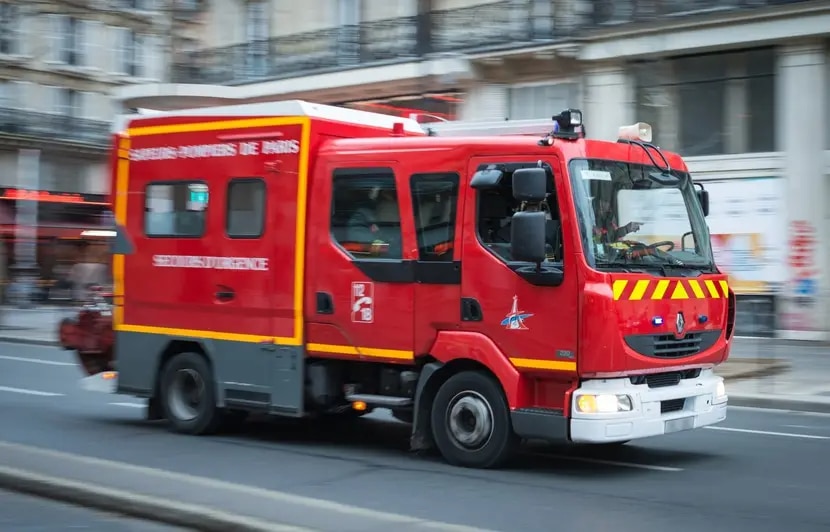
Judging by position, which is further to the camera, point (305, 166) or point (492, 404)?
point (305, 166)

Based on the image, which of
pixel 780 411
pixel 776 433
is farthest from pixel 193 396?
pixel 780 411

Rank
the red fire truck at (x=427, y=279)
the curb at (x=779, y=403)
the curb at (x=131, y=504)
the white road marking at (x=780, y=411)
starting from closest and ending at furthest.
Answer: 1. the curb at (x=131, y=504)
2. the red fire truck at (x=427, y=279)
3. the white road marking at (x=780, y=411)
4. the curb at (x=779, y=403)

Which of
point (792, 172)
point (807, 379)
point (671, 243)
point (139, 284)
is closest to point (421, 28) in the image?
point (792, 172)

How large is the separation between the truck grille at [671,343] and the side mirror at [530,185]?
126cm

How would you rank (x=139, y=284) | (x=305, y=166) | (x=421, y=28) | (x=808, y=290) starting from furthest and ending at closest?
1. (x=421, y=28)
2. (x=808, y=290)
3. (x=139, y=284)
4. (x=305, y=166)

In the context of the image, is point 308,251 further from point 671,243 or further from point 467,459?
point 671,243

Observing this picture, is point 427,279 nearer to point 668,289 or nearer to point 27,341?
point 668,289

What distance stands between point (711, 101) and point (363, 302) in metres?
14.3

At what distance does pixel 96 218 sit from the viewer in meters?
48.2

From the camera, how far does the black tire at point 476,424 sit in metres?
8.32

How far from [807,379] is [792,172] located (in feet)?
20.9

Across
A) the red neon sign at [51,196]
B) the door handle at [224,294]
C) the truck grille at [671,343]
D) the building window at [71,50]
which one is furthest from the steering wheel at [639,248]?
the building window at [71,50]

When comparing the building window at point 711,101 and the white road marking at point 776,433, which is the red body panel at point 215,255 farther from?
the building window at point 711,101

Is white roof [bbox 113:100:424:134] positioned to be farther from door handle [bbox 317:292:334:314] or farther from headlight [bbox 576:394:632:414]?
headlight [bbox 576:394:632:414]
